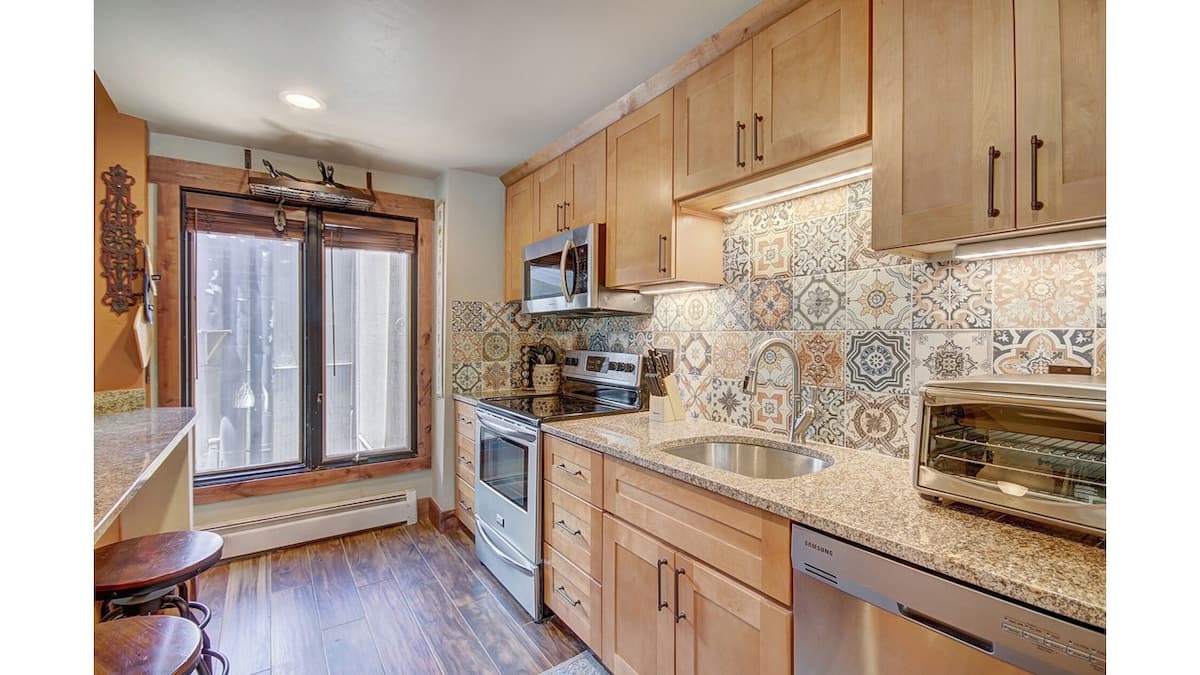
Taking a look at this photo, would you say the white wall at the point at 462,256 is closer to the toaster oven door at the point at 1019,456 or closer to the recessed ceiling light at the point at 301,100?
the recessed ceiling light at the point at 301,100

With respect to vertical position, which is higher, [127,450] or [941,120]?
[941,120]

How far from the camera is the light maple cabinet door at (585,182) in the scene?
2.43m

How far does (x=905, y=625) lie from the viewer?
982 mm

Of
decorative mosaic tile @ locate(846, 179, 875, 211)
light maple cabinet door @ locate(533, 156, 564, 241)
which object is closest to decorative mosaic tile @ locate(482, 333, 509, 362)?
light maple cabinet door @ locate(533, 156, 564, 241)

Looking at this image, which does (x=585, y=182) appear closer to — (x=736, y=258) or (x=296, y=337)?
(x=736, y=258)

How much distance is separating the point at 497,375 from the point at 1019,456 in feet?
9.30

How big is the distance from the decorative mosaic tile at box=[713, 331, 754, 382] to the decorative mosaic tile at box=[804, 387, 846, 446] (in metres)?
0.31

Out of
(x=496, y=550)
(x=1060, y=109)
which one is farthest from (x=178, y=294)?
(x=1060, y=109)

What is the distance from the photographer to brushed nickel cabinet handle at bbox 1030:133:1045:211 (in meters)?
1.03

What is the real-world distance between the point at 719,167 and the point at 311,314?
2.59 m

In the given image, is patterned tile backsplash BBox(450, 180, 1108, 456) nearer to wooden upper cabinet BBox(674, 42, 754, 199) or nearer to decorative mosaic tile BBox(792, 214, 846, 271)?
decorative mosaic tile BBox(792, 214, 846, 271)
